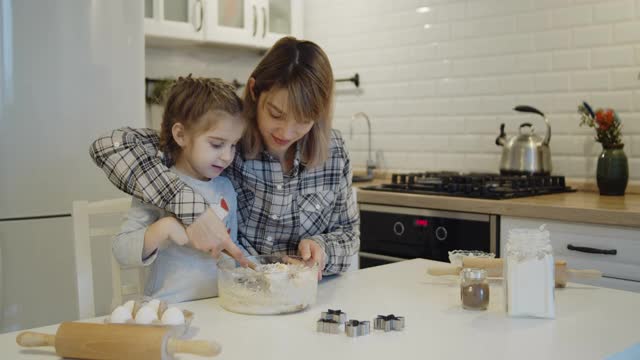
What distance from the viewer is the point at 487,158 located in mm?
3529

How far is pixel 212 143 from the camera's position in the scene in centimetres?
171

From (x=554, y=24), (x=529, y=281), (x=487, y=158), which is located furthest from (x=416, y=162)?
(x=529, y=281)

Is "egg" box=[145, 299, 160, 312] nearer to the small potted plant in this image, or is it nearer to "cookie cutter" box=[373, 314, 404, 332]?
"cookie cutter" box=[373, 314, 404, 332]

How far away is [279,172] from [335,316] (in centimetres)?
61

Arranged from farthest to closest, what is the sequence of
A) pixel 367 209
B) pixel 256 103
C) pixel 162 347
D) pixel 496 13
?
pixel 496 13 < pixel 367 209 < pixel 256 103 < pixel 162 347

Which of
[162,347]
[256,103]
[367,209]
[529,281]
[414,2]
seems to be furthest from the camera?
[414,2]

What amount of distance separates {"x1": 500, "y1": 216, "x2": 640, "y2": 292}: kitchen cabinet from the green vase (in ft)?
1.49

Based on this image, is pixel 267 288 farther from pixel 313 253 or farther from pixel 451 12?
pixel 451 12

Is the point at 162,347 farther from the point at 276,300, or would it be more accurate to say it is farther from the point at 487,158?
the point at 487,158

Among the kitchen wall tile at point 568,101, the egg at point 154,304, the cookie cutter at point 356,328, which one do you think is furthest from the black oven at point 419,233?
the egg at point 154,304

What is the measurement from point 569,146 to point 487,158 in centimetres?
40

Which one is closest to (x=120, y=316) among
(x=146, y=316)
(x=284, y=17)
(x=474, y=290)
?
(x=146, y=316)

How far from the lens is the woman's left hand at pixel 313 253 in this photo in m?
1.75

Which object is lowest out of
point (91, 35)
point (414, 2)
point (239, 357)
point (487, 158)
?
point (239, 357)
